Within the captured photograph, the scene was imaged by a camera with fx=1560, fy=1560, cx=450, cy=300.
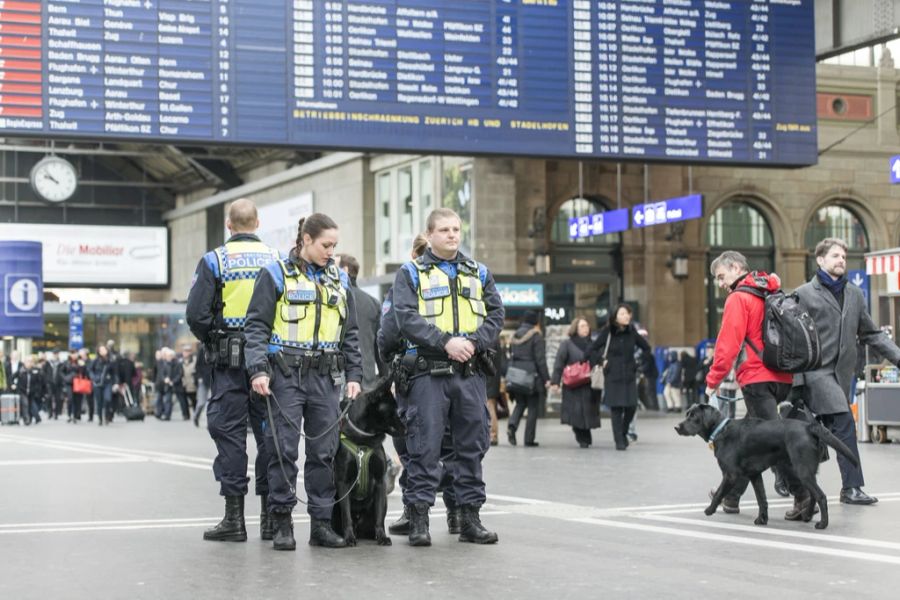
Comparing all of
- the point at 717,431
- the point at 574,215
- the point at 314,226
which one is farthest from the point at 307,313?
the point at 574,215

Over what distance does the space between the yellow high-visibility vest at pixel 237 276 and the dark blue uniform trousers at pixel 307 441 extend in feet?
1.91

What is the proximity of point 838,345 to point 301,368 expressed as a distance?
412 centimetres

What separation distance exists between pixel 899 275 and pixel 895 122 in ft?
54.8

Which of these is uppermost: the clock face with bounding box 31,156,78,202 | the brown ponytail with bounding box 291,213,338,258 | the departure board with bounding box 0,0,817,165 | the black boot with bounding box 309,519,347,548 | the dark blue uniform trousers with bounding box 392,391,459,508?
the clock face with bounding box 31,156,78,202

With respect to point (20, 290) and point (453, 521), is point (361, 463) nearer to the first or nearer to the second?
point (453, 521)

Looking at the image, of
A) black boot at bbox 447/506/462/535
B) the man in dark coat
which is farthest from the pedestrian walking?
the man in dark coat

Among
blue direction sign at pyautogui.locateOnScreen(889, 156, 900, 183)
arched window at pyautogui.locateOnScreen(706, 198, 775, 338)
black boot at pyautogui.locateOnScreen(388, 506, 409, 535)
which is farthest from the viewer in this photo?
arched window at pyautogui.locateOnScreen(706, 198, 775, 338)

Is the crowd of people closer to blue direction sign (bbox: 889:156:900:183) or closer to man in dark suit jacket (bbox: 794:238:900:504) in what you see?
blue direction sign (bbox: 889:156:900:183)

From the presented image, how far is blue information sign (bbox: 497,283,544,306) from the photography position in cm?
2616

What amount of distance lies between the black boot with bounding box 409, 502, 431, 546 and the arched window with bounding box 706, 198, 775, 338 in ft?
86.8

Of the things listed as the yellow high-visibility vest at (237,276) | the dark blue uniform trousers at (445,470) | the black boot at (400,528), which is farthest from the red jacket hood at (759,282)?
the yellow high-visibility vest at (237,276)

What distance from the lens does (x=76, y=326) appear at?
3803 cm

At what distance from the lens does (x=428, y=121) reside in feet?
68.9

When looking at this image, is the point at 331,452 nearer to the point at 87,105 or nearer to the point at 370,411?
the point at 370,411
